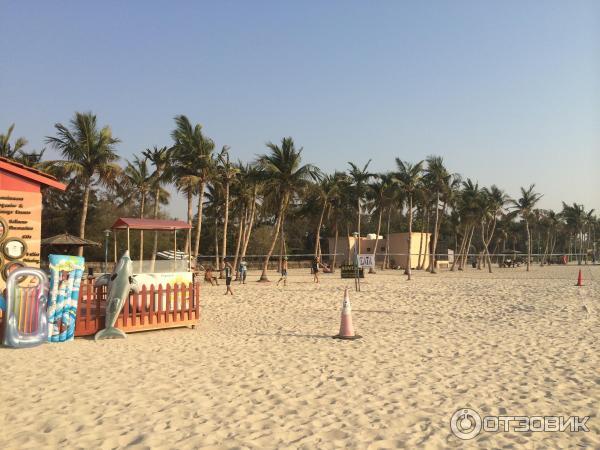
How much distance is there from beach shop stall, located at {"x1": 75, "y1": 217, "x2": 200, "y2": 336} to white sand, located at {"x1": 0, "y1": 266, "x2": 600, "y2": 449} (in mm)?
321

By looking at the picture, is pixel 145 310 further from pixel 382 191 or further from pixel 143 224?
pixel 382 191

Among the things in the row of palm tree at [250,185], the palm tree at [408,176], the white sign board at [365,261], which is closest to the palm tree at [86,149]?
the row of palm tree at [250,185]

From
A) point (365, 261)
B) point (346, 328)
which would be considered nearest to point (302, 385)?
point (346, 328)

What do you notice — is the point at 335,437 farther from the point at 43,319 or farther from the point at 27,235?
the point at 27,235

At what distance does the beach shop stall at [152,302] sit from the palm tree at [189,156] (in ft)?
48.6

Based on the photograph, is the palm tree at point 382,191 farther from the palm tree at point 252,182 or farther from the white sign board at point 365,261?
the white sign board at point 365,261

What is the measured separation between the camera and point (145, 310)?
1034cm

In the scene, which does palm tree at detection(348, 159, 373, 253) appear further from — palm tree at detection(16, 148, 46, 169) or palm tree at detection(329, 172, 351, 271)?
palm tree at detection(16, 148, 46, 169)

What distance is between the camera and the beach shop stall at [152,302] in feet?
32.1

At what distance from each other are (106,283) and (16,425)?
5638 mm

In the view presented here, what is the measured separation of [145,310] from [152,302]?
0.71 ft

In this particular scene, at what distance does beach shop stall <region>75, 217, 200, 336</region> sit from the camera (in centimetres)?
980

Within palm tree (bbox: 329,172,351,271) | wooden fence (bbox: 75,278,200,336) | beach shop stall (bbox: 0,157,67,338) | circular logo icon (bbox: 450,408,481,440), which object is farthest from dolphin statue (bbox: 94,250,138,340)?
palm tree (bbox: 329,172,351,271)

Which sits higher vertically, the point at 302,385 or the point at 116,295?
the point at 116,295
